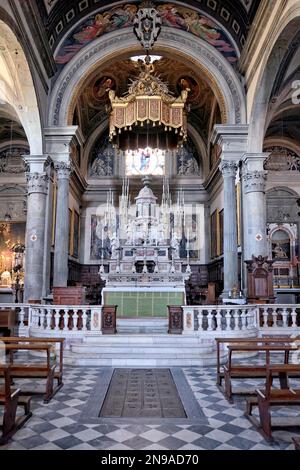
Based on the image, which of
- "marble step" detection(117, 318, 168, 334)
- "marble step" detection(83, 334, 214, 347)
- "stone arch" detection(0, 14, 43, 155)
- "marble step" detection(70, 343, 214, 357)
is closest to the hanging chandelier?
"stone arch" detection(0, 14, 43, 155)

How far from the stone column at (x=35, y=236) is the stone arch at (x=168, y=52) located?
2226mm

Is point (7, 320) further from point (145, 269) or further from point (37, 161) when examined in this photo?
point (37, 161)

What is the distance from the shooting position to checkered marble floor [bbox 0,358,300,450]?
11.8 feet

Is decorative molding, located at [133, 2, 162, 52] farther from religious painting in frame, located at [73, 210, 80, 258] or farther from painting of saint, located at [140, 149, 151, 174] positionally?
religious painting in frame, located at [73, 210, 80, 258]

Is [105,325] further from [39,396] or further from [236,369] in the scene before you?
[236,369]

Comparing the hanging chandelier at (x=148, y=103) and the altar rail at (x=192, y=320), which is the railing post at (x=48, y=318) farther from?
the hanging chandelier at (x=148, y=103)

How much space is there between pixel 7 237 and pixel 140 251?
279 inches

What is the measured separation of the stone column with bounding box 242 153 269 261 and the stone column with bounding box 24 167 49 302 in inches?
240

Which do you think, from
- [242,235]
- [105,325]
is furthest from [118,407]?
[242,235]

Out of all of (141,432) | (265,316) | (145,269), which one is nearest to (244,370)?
(141,432)

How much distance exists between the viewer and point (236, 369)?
5.28m

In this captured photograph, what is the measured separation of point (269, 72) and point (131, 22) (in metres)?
5.28

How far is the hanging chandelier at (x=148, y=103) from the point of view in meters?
11.6

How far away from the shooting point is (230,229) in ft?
41.9
